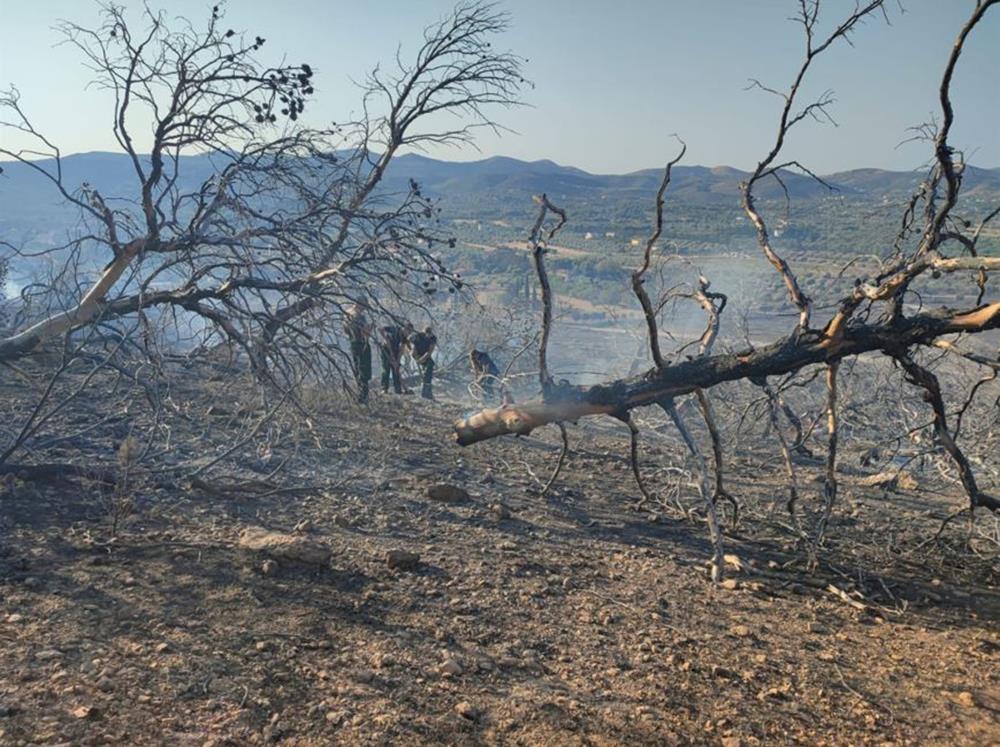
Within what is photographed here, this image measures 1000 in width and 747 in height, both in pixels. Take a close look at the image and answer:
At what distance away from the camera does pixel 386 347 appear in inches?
231

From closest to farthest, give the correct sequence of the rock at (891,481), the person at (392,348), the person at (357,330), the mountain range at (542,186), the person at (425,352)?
1. the person at (357,330)
2. the person at (392,348)
3. the rock at (891,481)
4. the person at (425,352)
5. the mountain range at (542,186)

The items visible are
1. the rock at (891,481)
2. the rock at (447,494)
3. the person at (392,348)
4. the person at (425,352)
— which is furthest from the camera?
the person at (425,352)

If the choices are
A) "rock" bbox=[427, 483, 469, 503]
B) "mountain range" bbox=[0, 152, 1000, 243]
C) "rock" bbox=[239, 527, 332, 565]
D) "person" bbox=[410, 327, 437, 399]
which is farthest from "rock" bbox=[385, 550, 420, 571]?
"mountain range" bbox=[0, 152, 1000, 243]

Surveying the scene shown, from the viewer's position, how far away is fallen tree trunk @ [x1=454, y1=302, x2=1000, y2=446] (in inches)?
155

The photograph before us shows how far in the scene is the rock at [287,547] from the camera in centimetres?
383

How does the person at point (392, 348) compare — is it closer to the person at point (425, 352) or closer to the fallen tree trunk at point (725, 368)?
the person at point (425, 352)

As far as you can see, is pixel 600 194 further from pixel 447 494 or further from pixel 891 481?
pixel 447 494

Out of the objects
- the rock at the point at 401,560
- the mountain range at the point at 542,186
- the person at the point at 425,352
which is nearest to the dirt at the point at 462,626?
the rock at the point at 401,560

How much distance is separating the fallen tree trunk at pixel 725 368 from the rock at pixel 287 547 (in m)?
1.42

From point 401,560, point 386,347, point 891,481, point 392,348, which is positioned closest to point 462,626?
point 401,560

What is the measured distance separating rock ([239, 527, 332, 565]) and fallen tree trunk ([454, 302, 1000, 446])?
1424 millimetres

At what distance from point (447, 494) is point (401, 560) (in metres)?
1.30

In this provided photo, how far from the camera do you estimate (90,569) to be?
358cm

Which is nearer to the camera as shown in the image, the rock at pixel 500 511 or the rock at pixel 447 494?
the rock at pixel 500 511
